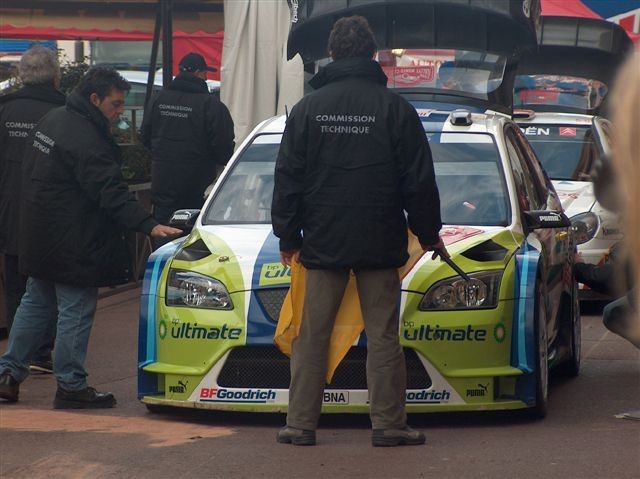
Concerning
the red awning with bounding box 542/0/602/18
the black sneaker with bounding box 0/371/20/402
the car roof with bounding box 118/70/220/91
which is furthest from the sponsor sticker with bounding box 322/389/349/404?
the car roof with bounding box 118/70/220/91

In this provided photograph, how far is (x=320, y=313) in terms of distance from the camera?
673 centimetres

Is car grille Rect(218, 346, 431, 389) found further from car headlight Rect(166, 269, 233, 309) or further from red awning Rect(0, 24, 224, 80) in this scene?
red awning Rect(0, 24, 224, 80)

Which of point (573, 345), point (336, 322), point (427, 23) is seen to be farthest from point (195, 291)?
point (427, 23)

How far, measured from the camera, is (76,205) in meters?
7.95

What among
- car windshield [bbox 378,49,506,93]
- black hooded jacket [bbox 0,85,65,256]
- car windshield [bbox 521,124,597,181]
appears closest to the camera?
black hooded jacket [bbox 0,85,65,256]

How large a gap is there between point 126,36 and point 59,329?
9137 mm

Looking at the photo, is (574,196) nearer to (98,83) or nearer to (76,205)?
(98,83)

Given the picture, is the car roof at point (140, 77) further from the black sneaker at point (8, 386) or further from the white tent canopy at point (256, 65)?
the black sneaker at point (8, 386)

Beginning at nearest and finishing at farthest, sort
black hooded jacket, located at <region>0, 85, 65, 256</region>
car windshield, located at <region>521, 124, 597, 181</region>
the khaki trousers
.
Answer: the khaki trousers → black hooded jacket, located at <region>0, 85, 65, 256</region> → car windshield, located at <region>521, 124, 597, 181</region>

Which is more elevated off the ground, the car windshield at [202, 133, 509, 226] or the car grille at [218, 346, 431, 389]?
the car windshield at [202, 133, 509, 226]

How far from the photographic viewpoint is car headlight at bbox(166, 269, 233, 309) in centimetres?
728

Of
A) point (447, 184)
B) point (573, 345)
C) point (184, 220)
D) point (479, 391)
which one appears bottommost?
point (573, 345)

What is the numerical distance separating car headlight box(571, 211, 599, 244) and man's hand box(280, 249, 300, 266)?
5677mm

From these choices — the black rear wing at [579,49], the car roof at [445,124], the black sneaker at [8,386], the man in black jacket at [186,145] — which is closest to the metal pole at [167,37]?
the man in black jacket at [186,145]
